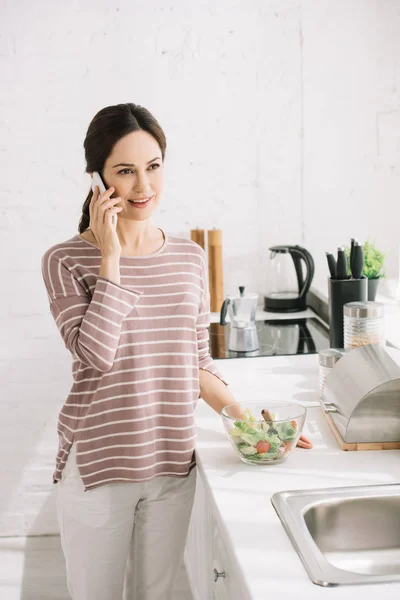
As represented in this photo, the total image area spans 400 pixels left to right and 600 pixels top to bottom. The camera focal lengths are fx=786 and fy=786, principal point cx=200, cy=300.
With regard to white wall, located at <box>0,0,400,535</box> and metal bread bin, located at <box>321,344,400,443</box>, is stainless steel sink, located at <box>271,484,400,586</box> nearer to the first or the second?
metal bread bin, located at <box>321,344,400,443</box>

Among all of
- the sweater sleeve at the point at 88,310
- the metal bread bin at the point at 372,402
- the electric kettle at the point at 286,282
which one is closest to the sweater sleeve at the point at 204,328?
the sweater sleeve at the point at 88,310

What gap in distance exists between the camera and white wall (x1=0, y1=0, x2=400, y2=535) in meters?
2.90

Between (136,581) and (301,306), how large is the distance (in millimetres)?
1585

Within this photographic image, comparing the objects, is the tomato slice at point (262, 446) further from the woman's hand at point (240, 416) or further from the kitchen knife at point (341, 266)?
the kitchen knife at point (341, 266)

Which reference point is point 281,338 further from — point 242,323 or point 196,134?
point 196,134

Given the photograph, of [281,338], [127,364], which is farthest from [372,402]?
[281,338]

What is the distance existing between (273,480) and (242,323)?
1.08m

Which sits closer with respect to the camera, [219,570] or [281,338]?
[219,570]

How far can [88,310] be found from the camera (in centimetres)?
149

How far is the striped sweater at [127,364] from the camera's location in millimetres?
1499

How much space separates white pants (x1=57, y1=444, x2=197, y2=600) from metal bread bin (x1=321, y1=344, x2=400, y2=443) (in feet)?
1.11

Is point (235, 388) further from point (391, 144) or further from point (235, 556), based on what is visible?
point (391, 144)

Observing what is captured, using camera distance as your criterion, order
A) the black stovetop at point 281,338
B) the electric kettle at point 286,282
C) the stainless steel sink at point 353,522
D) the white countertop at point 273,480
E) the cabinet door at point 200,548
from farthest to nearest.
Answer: the electric kettle at point 286,282
the black stovetop at point 281,338
the cabinet door at point 200,548
the stainless steel sink at point 353,522
the white countertop at point 273,480

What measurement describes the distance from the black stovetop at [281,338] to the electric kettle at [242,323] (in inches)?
1.0
